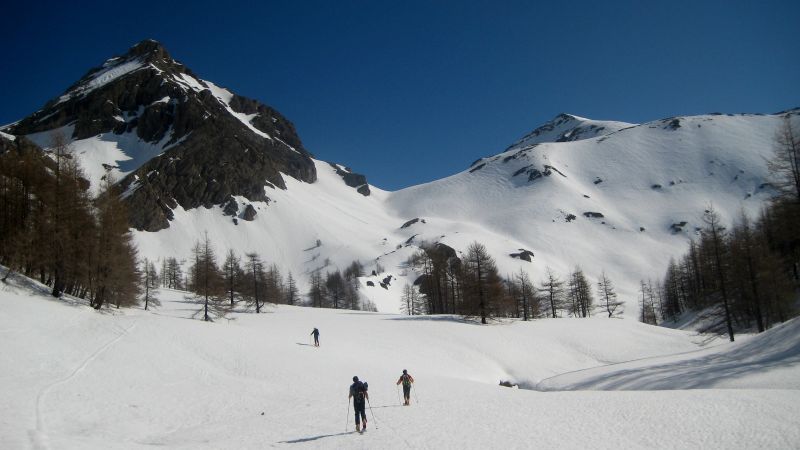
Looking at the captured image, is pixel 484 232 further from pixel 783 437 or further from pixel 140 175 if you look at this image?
pixel 783 437

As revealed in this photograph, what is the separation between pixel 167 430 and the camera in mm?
15430

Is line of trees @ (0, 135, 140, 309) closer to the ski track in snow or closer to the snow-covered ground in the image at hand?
the snow-covered ground

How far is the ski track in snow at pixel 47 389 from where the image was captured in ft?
36.4

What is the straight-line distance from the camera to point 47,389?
639 inches

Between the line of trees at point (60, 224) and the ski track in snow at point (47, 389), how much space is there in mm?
5625

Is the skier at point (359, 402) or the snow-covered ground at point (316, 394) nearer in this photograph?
the snow-covered ground at point (316, 394)

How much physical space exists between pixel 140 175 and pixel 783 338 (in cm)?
20394

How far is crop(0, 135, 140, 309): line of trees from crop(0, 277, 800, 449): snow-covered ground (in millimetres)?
2124

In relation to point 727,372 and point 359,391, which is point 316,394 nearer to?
point 359,391

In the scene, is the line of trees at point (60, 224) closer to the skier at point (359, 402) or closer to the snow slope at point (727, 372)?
the skier at point (359, 402)

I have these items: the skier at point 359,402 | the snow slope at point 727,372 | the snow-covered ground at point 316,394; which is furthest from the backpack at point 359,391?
the snow slope at point 727,372

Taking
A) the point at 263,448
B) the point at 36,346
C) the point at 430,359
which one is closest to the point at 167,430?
the point at 263,448

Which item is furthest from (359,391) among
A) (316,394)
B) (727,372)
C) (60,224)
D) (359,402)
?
(60,224)

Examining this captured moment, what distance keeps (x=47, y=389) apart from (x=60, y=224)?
1544 cm
